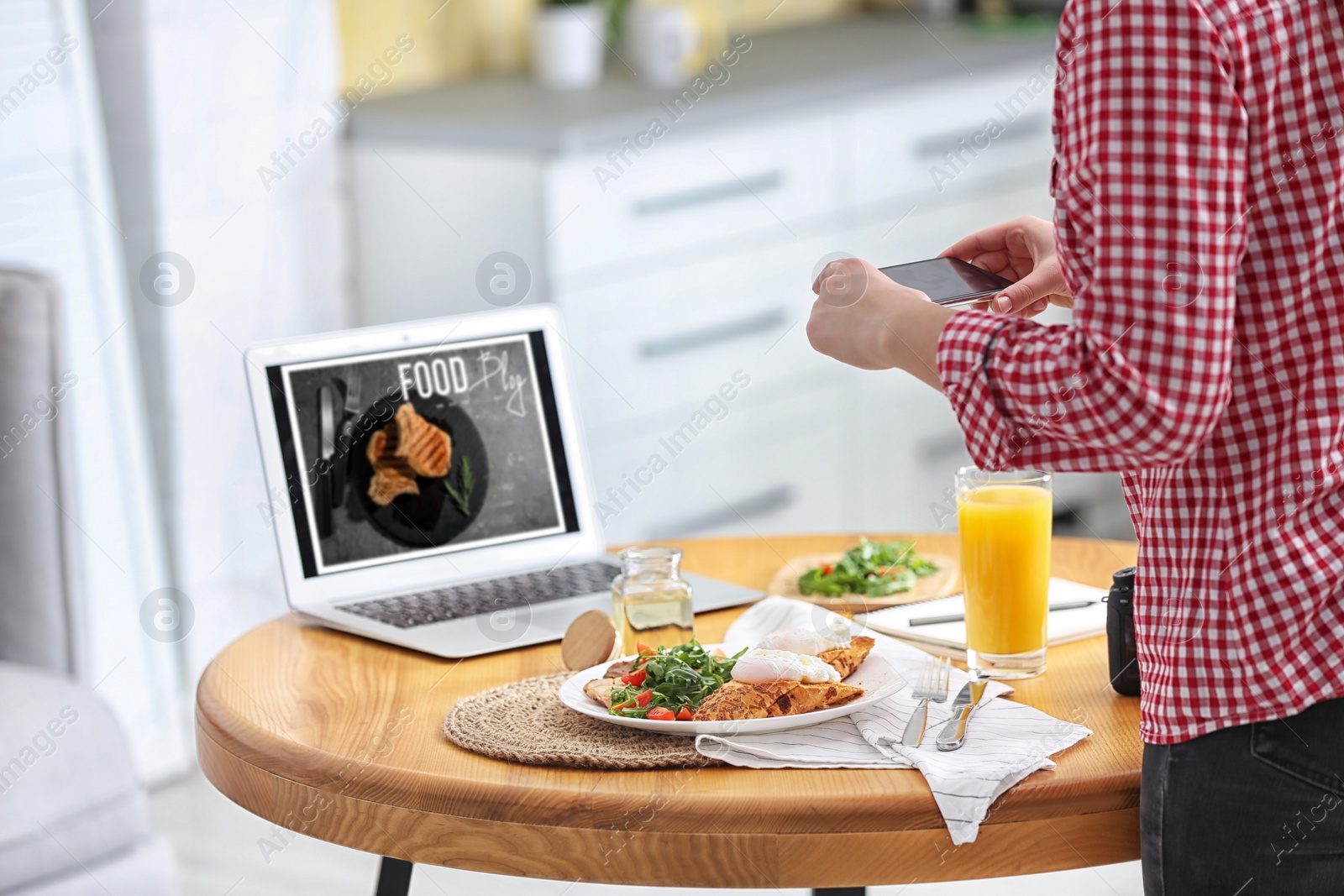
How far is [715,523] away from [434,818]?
1787 millimetres

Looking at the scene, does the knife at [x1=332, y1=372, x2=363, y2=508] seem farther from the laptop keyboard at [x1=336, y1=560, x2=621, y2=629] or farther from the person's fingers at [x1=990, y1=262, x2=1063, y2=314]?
the person's fingers at [x1=990, y1=262, x2=1063, y2=314]

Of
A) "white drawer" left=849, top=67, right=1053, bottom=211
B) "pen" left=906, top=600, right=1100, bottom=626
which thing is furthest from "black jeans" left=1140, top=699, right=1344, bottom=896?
"white drawer" left=849, top=67, right=1053, bottom=211

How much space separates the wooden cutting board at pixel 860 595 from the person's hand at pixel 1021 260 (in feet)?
0.89

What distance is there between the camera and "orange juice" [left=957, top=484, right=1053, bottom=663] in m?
1.02

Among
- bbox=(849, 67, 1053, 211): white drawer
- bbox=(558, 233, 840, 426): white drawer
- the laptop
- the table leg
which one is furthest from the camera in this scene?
bbox=(849, 67, 1053, 211): white drawer

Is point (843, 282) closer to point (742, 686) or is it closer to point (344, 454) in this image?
point (742, 686)

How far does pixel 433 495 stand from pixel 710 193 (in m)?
1.31

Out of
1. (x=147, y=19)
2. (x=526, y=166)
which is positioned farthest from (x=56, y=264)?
(x=526, y=166)

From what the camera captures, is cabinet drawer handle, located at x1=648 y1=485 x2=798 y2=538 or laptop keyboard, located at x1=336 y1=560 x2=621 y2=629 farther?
cabinet drawer handle, located at x1=648 y1=485 x2=798 y2=538

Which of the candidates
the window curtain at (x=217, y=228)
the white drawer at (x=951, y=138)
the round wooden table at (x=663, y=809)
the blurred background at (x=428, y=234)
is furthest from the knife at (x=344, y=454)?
the white drawer at (x=951, y=138)

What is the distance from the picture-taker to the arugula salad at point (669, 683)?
0.93 m

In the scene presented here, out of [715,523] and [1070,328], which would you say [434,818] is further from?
[715,523]

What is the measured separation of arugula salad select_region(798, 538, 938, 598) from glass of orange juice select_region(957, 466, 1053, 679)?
19cm

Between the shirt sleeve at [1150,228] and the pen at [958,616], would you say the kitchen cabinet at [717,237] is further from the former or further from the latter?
the shirt sleeve at [1150,228]
